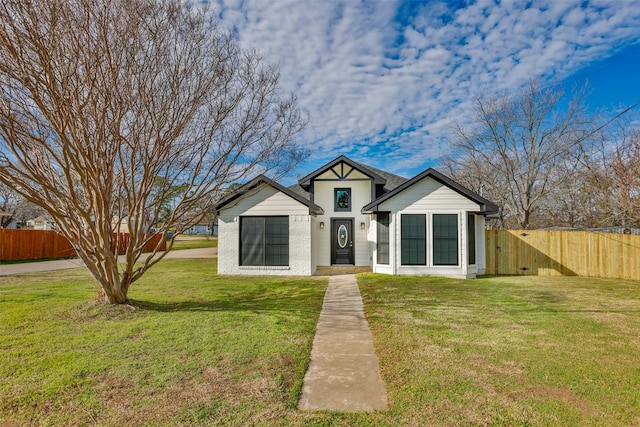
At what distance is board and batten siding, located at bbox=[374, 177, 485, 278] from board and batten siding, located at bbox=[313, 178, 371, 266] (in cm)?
271

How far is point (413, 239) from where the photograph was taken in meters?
12.4

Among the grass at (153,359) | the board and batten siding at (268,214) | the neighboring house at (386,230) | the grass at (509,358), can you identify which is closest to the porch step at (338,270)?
the neighboring house at (386,230)

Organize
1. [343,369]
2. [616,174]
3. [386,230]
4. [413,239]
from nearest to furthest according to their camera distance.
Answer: [343,369] < [413,239] < [616,174] < [386,230]

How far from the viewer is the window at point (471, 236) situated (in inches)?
493

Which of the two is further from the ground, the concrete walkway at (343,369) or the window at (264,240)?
the window at (264,240)

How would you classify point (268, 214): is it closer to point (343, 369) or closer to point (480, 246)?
point (480, 246)

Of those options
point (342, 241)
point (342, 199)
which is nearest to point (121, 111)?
point (342, 199)

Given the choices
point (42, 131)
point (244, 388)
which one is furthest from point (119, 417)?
point (42, 131)

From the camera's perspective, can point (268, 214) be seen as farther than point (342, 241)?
No

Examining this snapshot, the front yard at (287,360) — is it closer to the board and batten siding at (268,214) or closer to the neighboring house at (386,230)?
the neighboring house at (386,230)

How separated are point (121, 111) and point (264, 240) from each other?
25.9 feet

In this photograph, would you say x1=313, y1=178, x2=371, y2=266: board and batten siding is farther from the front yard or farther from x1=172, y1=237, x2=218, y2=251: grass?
x1=172, y1=237, x2=218, y2=251: grass

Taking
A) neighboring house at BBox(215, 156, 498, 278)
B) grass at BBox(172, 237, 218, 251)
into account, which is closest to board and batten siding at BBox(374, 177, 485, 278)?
neighboring house at BBox(215, 156, 498, 278)

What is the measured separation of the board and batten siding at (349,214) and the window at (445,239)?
3545 millimetres
